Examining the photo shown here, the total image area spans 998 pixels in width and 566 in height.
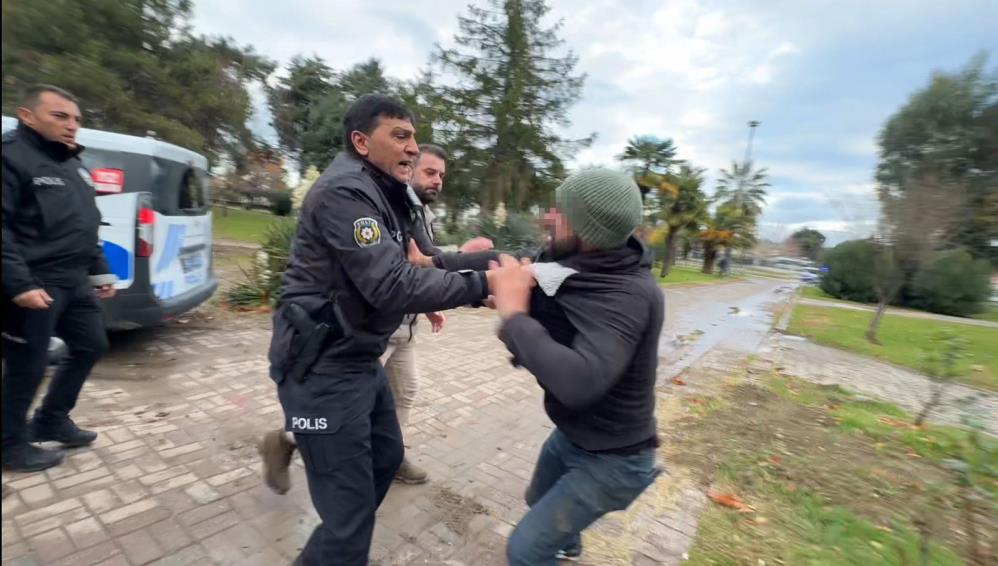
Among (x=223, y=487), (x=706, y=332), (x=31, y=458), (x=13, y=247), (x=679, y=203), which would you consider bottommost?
(x=706, y=332)

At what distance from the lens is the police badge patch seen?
1693mm

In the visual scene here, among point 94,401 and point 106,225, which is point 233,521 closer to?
point 94,401

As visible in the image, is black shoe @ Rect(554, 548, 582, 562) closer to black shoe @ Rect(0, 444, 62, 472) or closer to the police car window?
black shoe @ Rect(0, 444, 62, 472)

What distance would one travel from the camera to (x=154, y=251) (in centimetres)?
437

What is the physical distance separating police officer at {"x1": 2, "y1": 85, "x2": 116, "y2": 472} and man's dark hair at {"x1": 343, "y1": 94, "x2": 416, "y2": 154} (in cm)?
121

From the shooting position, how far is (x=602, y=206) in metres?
1.59

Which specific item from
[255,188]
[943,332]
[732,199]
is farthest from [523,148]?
[732,199]

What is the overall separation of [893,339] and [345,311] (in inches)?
576

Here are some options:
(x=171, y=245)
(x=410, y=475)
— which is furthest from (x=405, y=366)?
(x=171, y=245)

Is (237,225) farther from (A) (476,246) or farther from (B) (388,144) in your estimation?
(B) (388,144)

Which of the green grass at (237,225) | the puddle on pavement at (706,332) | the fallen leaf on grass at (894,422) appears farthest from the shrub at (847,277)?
the green grass at (237,225)

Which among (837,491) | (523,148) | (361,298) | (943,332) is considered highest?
(523,148)

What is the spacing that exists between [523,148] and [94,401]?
2112cm

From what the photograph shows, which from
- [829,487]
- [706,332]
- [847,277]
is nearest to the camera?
[829,487]
